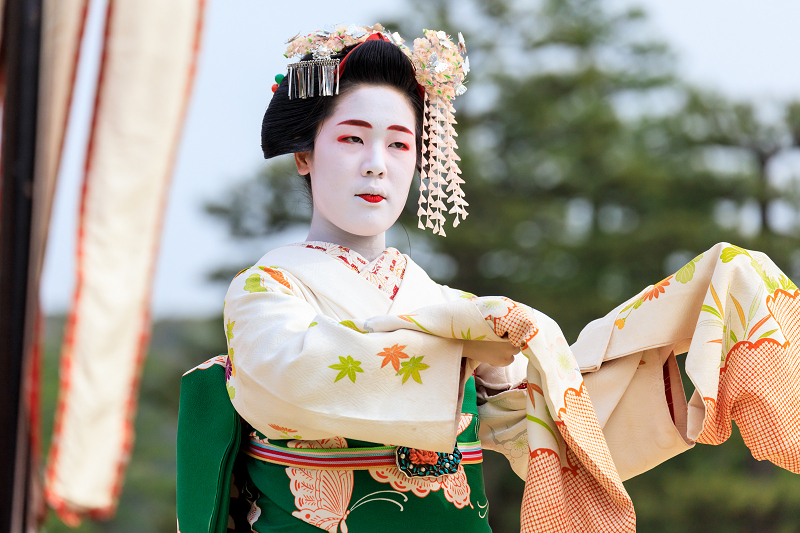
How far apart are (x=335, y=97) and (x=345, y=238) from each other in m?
0.24

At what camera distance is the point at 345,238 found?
55.4 inches

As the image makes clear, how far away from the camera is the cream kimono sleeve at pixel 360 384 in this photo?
40.4 inches

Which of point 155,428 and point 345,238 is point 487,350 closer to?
point 345,238

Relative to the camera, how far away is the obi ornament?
1.38 metres

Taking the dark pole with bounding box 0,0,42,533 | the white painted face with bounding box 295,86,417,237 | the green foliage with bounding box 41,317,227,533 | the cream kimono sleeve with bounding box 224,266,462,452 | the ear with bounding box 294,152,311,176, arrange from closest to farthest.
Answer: the dark pole with bounding box 0,0,42,533 < the cream kimono sleeve with bounding box 224,266,462,452 < the white painted face with bounding box 295,86,417,237 < the ear with bounding box 294,152,311,176 < the green foliage with bounding box 41,317,227,533

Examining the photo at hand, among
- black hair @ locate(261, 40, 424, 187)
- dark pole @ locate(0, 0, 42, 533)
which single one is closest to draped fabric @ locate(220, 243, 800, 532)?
black hair @ locate(261, 40, 424, 187)

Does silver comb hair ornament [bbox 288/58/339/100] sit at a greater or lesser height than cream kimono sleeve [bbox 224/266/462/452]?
greater

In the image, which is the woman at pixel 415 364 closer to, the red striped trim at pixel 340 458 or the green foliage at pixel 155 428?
the red striped trim at pixel 340 458

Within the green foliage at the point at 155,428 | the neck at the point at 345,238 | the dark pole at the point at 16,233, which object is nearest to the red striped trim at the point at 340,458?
the neck at the point at 345,238

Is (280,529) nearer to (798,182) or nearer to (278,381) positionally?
(278,381)

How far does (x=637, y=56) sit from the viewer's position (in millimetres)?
8289

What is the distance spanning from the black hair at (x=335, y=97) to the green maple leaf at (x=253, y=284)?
29 cm

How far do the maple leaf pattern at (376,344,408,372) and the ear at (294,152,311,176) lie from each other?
1.70 feet

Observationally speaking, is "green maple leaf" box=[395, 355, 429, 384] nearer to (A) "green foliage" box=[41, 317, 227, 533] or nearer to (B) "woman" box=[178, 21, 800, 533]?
(B) "woman" box=[178, 21, 800, 533]
